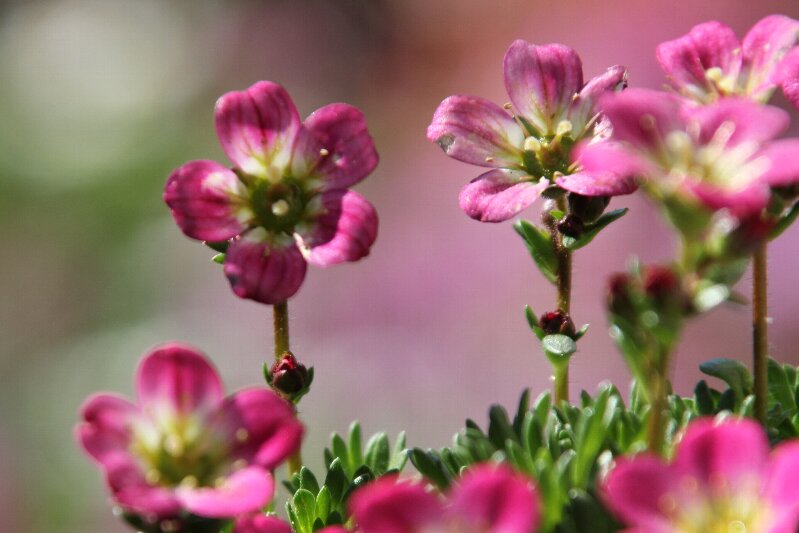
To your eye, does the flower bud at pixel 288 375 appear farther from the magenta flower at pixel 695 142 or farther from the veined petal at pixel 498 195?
the magenta flower at pixel 695 142

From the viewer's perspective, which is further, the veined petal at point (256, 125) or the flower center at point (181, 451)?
the veined petal at point (256, 125)

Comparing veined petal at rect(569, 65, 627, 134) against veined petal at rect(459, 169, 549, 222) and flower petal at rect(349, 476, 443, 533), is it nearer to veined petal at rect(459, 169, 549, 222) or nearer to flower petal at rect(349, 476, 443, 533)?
veined petal at rect(459, 169, 549, 222)

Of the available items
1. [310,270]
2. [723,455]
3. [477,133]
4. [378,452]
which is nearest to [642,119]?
[723,455]

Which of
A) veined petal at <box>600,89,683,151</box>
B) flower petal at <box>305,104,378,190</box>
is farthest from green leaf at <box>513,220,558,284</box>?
veined petal at <box>600,89,683,151</box>

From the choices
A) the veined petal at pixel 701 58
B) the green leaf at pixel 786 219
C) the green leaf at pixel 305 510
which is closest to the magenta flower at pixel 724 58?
the veined petal at pixel 701 58

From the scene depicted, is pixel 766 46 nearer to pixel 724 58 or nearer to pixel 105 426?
pixel 724 58

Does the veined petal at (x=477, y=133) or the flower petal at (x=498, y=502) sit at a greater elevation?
the veined petal at (x=477, y=133)

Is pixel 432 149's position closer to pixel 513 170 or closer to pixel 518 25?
pixel 518 25
